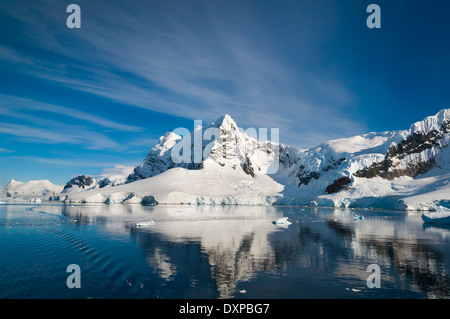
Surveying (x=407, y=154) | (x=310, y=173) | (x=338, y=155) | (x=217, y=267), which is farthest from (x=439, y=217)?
(x=310, y=173)

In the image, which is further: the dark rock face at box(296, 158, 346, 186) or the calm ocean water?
the dark rock face at box(296, 158, 346, 186)

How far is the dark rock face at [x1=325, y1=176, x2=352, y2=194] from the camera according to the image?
105 m

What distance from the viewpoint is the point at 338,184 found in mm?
107000

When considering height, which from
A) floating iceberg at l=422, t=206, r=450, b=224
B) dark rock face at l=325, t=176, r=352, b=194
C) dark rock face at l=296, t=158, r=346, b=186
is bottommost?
floating iceberg at l=422, t=206, r=450, b=224

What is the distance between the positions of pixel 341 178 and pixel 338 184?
2490mm

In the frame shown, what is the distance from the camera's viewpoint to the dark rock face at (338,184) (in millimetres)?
Answer: 105181

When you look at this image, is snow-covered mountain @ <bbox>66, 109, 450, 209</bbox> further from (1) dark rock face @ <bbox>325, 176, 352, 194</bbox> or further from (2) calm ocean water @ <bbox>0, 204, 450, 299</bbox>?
(2) calm ocean water @ <bbox>0, 204, 450, 299</bbox>

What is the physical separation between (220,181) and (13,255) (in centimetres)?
10169

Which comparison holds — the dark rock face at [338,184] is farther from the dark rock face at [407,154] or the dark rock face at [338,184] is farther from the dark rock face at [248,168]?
the dark rock face at [248,168]

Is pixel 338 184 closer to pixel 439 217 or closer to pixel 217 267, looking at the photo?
pixel 439 217

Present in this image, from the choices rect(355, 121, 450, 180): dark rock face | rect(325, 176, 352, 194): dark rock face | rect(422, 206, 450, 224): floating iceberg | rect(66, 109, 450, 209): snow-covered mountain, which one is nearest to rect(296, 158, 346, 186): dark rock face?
rect(66, 109, 450, 209): snow-covered mountain

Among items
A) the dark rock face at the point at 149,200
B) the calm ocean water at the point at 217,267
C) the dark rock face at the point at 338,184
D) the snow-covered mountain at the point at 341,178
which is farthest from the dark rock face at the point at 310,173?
the calm ocean water at the point at 217,267
